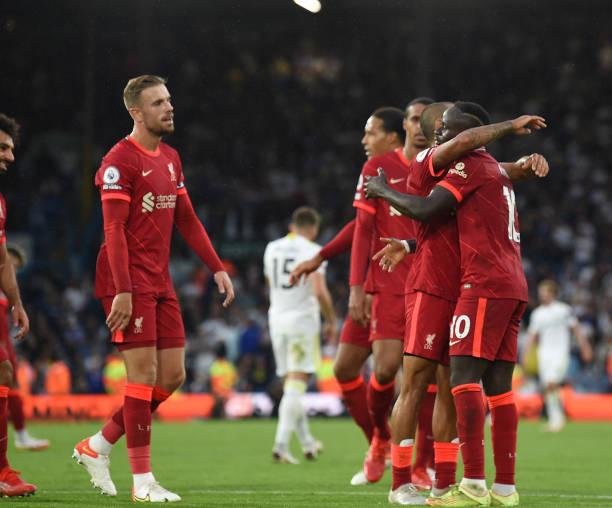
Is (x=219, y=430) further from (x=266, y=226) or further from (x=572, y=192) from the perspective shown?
(x=572, y=192)

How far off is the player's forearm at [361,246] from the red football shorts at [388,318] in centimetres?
24

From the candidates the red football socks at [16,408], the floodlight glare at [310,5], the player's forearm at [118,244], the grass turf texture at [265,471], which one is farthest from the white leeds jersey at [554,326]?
the floodlight glare at [310,5]

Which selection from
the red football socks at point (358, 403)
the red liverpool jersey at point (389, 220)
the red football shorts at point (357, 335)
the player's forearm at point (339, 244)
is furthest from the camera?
the red football socks at point (358, 403)

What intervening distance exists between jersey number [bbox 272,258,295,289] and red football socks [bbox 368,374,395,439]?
3.55m

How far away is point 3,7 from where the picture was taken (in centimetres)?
2611

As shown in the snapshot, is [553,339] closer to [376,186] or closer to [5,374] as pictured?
[376,186]

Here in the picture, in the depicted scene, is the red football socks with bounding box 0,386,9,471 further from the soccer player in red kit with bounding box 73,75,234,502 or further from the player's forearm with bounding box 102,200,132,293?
the player's forearm with bounding box 102,200,132,293

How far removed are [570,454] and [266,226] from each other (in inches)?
609

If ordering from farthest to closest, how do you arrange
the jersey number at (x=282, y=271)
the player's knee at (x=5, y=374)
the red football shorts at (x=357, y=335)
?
the jersey number at (x=282, y=271) → the red football shorts at (x=357, y=335) → the player's knee at (x=5, y=374)

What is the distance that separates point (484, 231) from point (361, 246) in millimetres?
1854

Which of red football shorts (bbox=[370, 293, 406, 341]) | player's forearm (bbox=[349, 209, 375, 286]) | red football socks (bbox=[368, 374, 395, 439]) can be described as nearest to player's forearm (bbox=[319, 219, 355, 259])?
player's forearm (bbox=[349, 209, 375, 286])

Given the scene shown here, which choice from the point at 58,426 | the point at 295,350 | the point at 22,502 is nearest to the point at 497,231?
the point at 22,502

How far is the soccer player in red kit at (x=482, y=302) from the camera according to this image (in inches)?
221

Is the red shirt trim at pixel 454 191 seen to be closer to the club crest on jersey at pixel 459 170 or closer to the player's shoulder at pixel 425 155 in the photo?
the club crest on jersey at pixel 459 170
